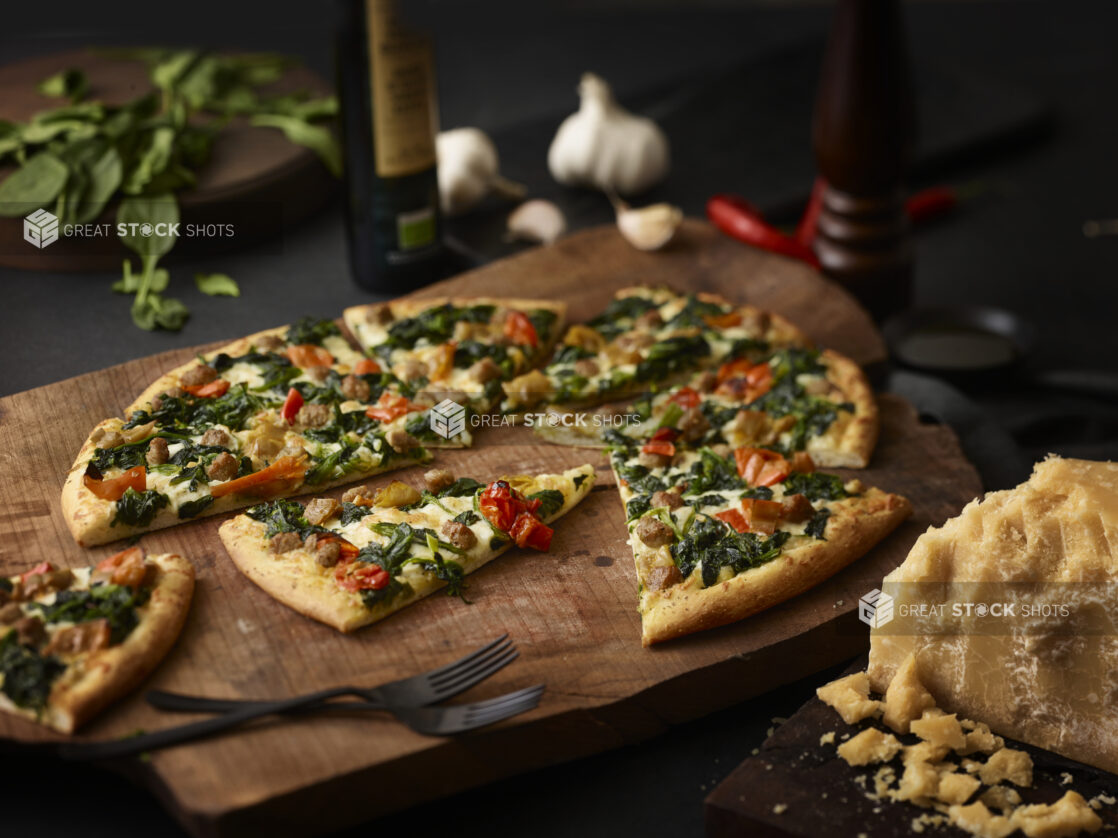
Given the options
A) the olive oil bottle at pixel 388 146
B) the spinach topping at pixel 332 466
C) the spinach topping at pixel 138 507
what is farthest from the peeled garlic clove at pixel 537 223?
the spinach topping at pixel 138 507

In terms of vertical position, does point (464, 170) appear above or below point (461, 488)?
above

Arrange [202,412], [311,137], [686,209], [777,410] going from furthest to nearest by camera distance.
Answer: [686,209] → [311,137] → [777,410] → [202,412]

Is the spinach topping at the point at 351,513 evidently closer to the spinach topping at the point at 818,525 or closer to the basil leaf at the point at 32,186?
the spinach topping at the point at 818,525

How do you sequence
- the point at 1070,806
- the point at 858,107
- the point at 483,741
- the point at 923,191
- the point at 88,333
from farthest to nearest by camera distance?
the point at 923,191, the point at 858,107, the point at 88,333, the point at 483,741, the point at 1070,806

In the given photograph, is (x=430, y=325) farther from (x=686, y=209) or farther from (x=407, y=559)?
(x=686, y=209)

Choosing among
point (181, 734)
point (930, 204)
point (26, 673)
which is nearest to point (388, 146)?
point (26, 673)

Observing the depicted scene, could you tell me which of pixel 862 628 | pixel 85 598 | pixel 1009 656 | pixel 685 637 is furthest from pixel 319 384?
pixel 1009 656

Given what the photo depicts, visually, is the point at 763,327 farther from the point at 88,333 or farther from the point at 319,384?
the point at 88,333
